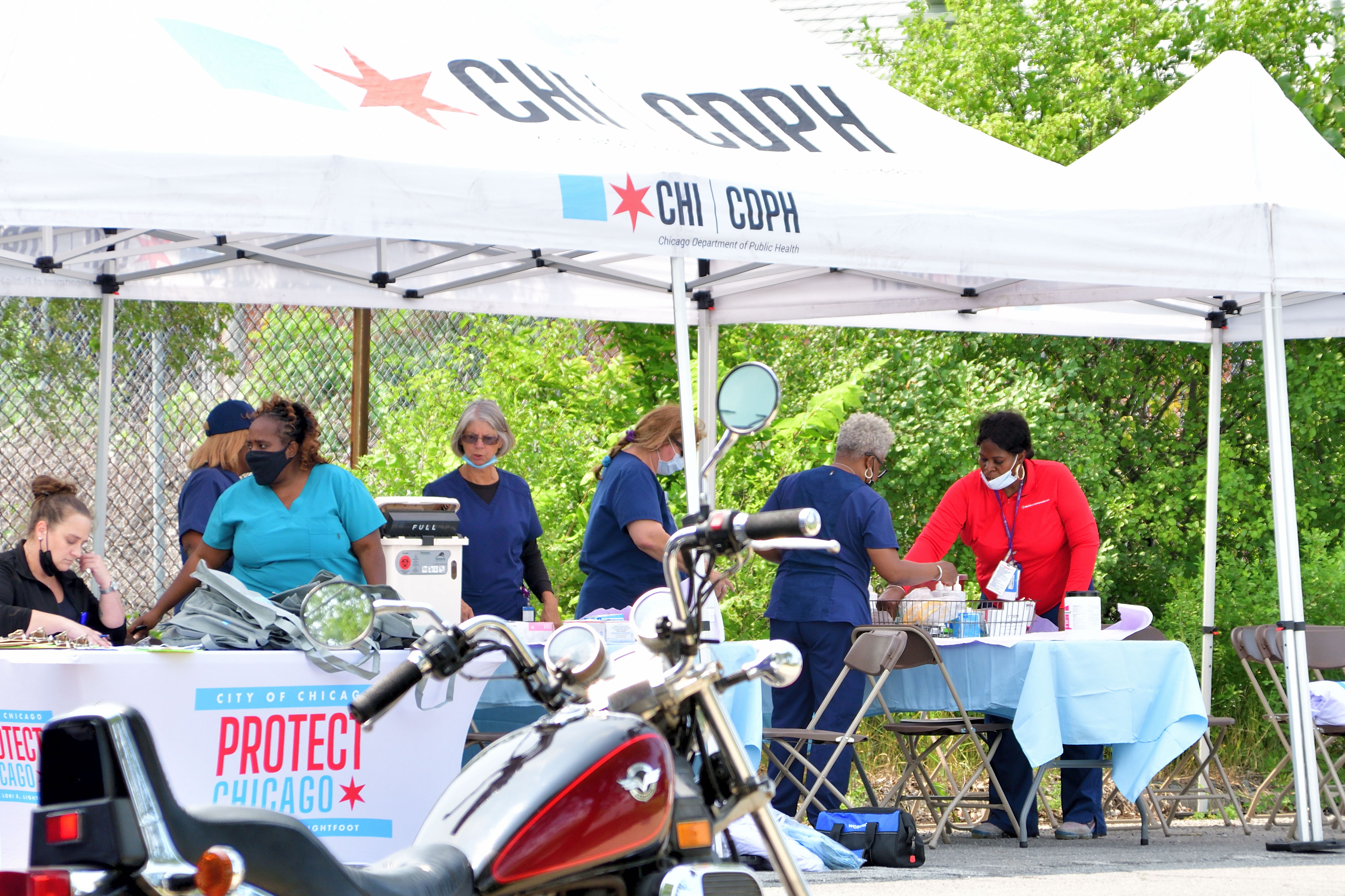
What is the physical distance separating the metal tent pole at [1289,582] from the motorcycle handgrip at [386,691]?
456 cm

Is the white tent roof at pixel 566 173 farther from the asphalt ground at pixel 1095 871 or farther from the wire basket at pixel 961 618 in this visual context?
the asphalt ground at pixel 1095 871

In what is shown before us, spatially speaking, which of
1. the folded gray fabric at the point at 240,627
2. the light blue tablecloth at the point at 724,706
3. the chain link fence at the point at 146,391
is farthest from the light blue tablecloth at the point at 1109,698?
the chain link fence at the point at 146,391

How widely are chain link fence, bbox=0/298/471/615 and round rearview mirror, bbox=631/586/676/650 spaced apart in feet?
20.3

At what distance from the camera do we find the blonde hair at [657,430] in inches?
228

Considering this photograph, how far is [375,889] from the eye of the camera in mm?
2045

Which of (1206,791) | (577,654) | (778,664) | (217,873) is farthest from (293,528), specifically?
(1206,791)

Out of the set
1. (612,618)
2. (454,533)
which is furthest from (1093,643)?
(454,533)

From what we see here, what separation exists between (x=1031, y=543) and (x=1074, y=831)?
129 centimetres

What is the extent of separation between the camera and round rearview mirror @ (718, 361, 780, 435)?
98.6 inches

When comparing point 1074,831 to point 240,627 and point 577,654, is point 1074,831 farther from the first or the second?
point 577,654

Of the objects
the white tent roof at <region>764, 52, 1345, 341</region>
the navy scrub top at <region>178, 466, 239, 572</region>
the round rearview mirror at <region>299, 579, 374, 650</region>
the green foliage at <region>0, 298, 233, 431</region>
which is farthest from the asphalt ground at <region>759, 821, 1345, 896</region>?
the green foliage at <region>0, 298, 233, 431</region>

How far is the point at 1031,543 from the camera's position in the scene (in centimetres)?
676

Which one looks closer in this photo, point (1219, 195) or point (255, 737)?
point (255, 737)

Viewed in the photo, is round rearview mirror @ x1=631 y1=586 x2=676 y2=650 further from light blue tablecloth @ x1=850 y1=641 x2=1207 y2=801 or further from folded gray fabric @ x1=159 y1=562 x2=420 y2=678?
light blue tablecloth @ x1=850 y1=641 x2=1207 y2=801
